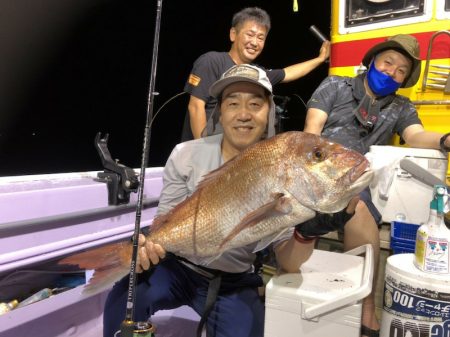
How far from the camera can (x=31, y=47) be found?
23312 mm

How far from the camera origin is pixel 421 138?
2.68 meters

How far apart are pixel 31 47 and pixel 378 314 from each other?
2627 centimetres

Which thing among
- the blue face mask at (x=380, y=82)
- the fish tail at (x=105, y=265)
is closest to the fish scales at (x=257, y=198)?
the fish tail at (x=105, y=265)

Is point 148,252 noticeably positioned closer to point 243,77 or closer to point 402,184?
point 243,77

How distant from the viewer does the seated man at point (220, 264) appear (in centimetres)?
189

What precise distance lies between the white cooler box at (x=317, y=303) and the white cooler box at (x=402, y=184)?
2.60ft

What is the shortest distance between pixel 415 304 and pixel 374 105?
1.75 metres

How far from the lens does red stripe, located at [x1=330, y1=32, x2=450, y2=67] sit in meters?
3.23

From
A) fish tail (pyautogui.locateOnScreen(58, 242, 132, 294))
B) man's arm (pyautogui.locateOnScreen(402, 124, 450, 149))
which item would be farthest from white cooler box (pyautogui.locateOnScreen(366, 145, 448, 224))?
fish tail (pyautogui.locateOnScreen(58, 242, 132, 294))

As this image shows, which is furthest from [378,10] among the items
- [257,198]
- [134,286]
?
[134,286]

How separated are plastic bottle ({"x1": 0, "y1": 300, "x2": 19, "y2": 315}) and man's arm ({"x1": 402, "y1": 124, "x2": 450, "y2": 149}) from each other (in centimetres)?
280

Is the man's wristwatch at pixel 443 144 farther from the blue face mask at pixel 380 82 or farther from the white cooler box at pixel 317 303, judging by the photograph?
the white cooler box at pixel 317 303

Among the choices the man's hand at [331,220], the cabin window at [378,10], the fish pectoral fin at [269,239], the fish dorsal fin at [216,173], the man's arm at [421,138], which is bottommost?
the fish pectoral fin at [269,239]

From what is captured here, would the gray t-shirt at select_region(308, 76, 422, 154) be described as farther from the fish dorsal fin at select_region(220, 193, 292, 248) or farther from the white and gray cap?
the fish dorsal fin at select_region(220, 193, 292, 248)
